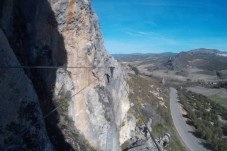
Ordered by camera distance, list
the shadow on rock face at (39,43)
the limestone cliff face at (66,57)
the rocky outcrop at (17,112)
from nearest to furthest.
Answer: the rocky outcrop at (17,112) < the shadow on rock face at (39,43) < the limestone cliff face at (66,57)

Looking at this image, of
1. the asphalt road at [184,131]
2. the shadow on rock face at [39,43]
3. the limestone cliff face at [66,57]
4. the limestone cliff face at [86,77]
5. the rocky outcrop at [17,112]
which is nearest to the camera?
the rocky outcrop at [17,112]

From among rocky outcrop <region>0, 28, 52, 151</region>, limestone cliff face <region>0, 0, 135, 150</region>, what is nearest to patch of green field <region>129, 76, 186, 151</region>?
limestone cliff face <region>0, 0, 135, 150</region>

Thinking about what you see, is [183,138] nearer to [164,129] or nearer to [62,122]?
[164,129]

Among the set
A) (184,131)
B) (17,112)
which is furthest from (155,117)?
(17,112)

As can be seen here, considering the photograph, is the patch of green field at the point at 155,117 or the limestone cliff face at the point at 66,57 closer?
the limestone cliff face at the point at 66,57

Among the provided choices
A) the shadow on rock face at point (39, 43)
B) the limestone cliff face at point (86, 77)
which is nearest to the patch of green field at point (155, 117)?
the limestone cliff face at point (86, 77)

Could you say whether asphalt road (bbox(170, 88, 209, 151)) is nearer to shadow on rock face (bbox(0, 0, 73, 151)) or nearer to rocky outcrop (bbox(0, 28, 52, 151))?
shadow on rock face (bbox(0, 0, 73, 151))

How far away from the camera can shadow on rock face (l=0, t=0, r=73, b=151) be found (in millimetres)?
15414

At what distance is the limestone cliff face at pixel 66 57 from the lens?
54.6ft

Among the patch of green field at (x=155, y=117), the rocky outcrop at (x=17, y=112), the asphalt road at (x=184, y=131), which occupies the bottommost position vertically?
the asphalt road at (x=184, y=131)

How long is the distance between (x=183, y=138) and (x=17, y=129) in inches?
2196

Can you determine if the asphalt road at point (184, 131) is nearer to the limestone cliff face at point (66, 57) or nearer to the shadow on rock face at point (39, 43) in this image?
the limestone cliff face at point (66, 57)

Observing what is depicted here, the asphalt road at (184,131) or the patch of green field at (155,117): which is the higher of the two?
the patch of green field at (155,117)

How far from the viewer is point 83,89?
21703 millimetres
